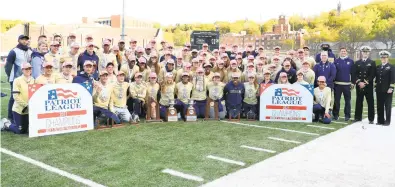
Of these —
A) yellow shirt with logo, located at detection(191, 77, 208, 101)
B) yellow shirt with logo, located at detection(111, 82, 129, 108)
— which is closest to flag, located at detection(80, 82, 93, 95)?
yellow shirt with logo, located at detection(111, 82, 129, 108)

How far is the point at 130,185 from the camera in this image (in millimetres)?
4371

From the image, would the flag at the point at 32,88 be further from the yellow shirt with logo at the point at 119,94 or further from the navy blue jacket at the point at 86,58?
the yellow shirt with logo at the point at 119,94

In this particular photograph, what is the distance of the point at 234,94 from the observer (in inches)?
356

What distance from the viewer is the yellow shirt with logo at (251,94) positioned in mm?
9148

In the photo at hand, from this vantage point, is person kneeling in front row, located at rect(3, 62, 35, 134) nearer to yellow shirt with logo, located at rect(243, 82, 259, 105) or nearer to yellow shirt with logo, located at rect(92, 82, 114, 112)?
yellow shirt with logo, located at rect(92, 82, 114, 112)

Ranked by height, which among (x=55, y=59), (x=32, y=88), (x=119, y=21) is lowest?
(x=32, y=88)

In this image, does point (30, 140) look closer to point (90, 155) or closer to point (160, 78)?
point (90, 155)

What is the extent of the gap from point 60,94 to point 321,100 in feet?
18.7

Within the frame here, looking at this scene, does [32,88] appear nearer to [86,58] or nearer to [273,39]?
[86,58]

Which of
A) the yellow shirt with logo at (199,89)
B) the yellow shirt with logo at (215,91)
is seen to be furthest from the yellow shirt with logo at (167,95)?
the yellow shirt with logo at (215,91)

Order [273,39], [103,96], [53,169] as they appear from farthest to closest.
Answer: [273,39]
[103,96]
[53,169]

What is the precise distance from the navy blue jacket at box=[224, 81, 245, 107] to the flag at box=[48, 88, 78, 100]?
11.6 ft

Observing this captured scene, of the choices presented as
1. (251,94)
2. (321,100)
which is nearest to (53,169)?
(251,94)

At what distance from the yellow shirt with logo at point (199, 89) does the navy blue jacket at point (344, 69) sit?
3247 mm
